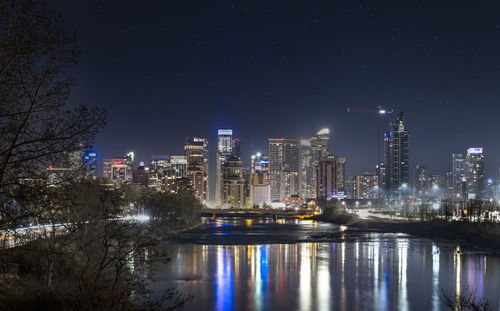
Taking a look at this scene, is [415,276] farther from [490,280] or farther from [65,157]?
[65,157]

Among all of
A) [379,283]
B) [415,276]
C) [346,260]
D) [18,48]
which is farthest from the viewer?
[346,260]

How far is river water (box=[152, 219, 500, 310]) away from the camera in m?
34.0

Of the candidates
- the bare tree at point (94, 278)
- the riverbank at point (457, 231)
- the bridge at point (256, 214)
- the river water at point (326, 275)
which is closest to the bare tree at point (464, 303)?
the river water at point (326, 275)

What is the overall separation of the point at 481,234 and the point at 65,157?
73.4 m

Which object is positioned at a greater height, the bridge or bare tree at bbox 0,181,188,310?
bare tree at bbox 0,181,188,310

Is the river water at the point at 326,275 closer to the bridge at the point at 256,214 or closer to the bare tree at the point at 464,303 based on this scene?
the bare tree at the point at 464,303

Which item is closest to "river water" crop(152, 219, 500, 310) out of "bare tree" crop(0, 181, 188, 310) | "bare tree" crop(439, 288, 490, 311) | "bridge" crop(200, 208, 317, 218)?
"bare tree" crop(439, 288, 490, 311)

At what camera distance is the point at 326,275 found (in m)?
44.4

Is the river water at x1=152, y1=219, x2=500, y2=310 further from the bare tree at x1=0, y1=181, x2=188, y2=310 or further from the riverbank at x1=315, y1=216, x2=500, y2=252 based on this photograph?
the bare tree at x1=0, y1=181, x2=188, y2=310

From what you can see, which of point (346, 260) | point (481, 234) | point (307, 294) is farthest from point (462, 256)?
point (307, 294)

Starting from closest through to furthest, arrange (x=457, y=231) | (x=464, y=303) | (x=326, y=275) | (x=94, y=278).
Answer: (x=94, y=278)
(x=464, y=303)
(x=326, y=275)
(x=457, y=231)

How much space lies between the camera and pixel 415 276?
4412 centimetres

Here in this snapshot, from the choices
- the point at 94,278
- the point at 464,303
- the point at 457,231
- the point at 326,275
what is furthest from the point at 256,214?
the point at 94,278

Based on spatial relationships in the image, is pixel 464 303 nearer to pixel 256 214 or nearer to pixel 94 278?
pixel 94 278
